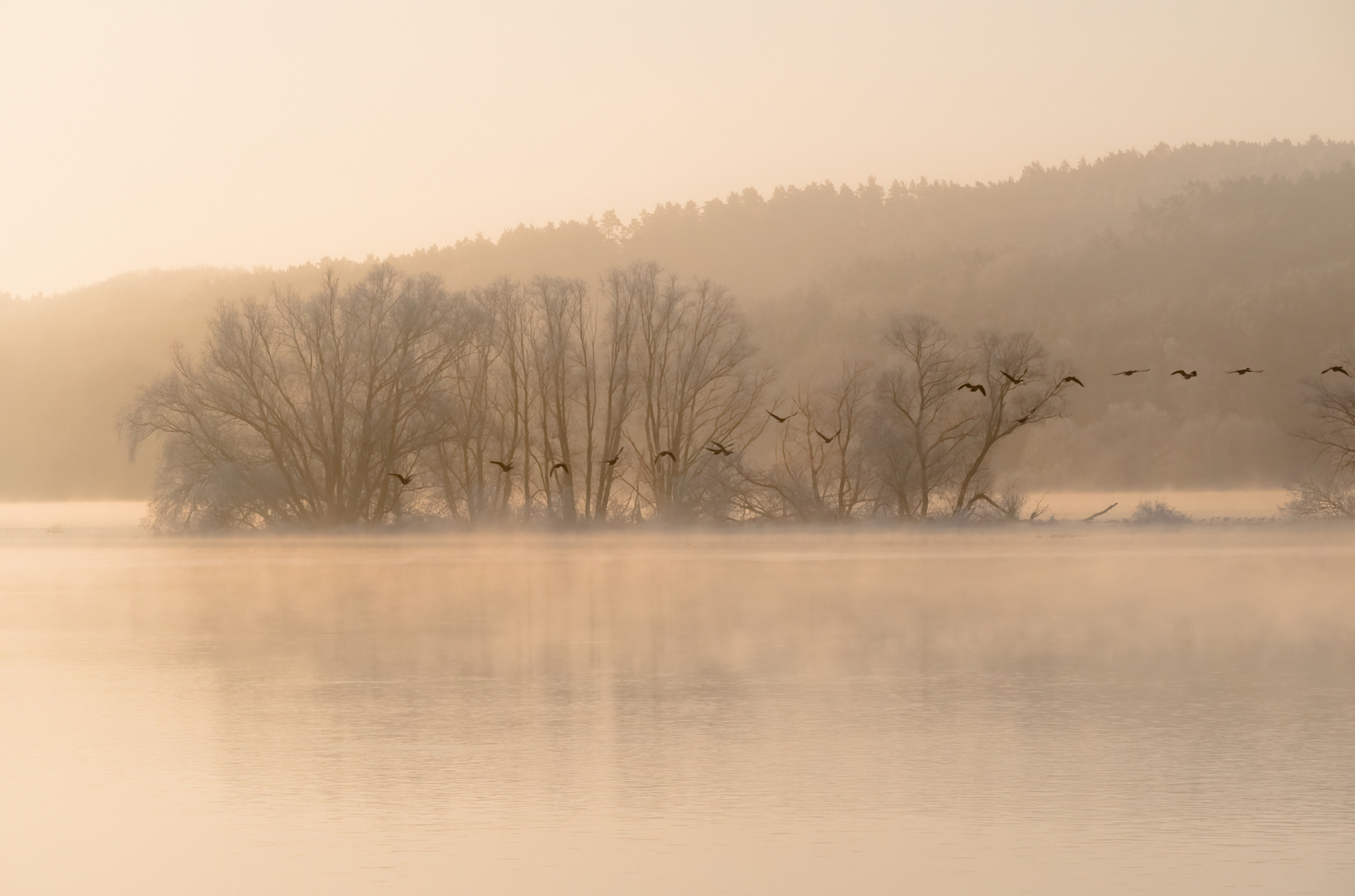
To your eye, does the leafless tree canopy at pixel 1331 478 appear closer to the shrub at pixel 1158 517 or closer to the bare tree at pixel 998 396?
the shrub at pixel 1158 517

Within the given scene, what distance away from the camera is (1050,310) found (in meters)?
104

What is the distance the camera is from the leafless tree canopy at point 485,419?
51.5m

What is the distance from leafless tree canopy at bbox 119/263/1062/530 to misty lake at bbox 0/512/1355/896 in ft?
89.4

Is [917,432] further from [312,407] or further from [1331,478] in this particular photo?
[312,407]

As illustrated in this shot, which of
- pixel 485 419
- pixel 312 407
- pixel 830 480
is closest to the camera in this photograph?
pixel 312 407

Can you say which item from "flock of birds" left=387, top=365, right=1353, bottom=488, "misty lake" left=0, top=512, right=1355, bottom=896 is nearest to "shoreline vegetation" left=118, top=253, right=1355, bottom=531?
"flock of birds" left=387, top=365, right=1353, bottom=488

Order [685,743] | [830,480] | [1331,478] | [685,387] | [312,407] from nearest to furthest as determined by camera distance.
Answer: [685,743] → [1331,478] → [312,407] → [830,480] → [685,387]

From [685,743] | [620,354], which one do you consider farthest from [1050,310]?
[685,743]

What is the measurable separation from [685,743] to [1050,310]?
96.6m

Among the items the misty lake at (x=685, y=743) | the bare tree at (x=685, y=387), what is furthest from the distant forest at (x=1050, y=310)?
the misty lake at (x=685, y=743)

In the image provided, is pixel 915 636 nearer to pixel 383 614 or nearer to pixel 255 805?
pixel 383 614

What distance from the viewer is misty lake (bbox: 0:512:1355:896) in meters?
7.94

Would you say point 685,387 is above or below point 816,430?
above

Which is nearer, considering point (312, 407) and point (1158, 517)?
point (1158, 517)
